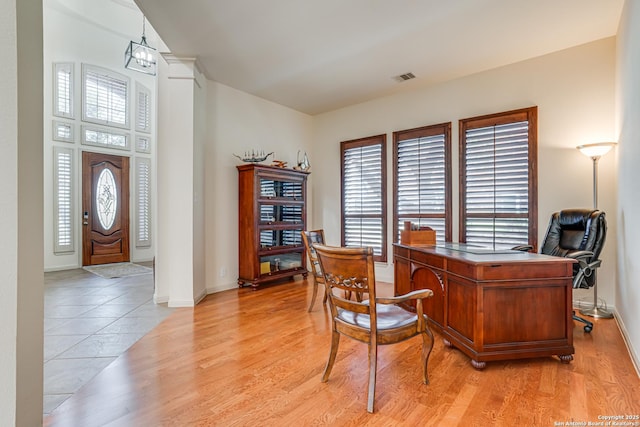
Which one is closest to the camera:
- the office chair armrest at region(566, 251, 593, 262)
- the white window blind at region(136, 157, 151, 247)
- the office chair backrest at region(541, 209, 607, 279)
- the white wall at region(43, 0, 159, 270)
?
the office chair armrest at region(566, 251, 593, 262)

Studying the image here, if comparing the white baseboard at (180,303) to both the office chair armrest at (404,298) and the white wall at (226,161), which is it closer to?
the white wall at (226,161)

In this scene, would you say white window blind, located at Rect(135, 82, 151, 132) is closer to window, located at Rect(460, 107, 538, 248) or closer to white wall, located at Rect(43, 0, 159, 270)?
white wall, located at Rect(43, 0, 159, 270)

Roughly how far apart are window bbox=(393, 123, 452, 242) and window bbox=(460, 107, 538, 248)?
23 cm

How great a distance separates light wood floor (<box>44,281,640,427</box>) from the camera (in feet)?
5.56

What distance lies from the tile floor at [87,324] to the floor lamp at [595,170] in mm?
4486

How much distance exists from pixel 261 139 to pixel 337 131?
4.64ft

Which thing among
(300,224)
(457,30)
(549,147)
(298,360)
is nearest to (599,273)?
(549,147)

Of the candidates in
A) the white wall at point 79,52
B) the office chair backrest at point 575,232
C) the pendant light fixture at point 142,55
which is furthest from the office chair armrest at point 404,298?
the pendant light fixture at point 142,55

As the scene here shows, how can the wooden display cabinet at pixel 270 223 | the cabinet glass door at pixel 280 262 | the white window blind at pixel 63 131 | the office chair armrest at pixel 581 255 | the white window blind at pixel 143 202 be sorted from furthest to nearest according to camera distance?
the white window blind at pixel 143 202 < the white window blind at pixel 63 131 < the cabinet glass door at pixel 280 262 < the wooden display cabinet at pixel 270 223 < the office chair armrest at pixel 581 255

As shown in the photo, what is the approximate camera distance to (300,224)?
5.12m

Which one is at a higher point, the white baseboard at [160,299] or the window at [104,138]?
the window at [104,138]

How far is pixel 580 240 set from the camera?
122 inches

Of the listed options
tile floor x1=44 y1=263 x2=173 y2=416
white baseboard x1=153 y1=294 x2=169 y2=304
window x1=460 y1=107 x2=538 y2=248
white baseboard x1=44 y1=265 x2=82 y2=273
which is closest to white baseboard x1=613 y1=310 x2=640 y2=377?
window x1=460 y1=107 x2=538 y2=248

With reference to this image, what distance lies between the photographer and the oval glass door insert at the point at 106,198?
261 inches
